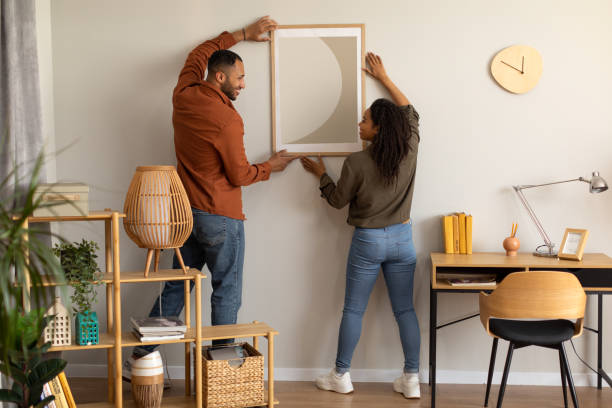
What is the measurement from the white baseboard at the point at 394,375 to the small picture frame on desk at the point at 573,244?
0.78 metres

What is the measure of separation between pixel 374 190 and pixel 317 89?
2.37ft

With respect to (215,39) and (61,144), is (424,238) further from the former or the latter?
(61,144)

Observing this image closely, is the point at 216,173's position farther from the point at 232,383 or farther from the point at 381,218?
the point at 232,383

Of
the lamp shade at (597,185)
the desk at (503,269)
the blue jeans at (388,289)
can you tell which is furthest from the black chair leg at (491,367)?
the lamp shade at (597,185)

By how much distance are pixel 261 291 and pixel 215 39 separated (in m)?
1.50

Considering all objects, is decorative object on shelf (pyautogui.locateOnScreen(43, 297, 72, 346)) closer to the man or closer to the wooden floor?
the man

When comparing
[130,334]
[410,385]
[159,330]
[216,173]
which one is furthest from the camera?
[410,385]

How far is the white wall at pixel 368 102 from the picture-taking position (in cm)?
356

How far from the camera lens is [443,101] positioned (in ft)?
11.8

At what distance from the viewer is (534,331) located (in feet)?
9.81

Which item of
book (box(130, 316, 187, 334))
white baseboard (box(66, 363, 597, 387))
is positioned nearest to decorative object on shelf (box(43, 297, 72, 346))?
book (box(130, 316, 187, 334))

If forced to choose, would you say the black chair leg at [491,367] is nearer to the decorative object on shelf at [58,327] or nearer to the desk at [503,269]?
Answer: the desk at [503,269]

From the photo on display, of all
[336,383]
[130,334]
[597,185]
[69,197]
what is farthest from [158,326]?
A: [597,185]

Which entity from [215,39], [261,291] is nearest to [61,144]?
[215,39]
